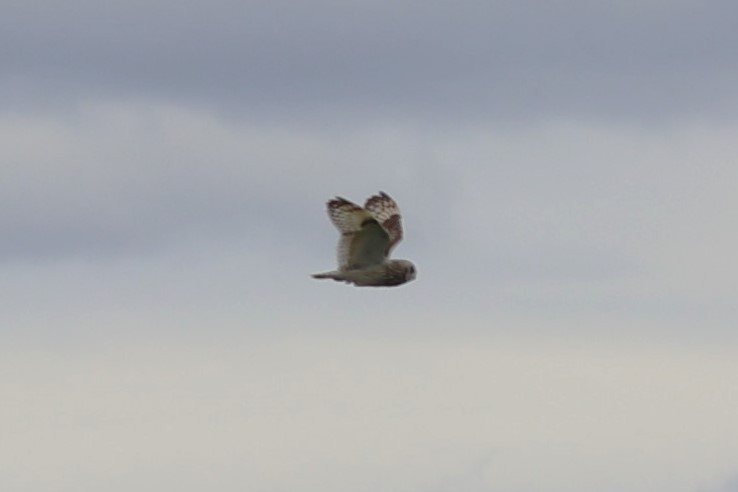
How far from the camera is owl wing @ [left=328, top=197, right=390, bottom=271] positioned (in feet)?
159

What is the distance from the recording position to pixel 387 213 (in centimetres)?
5388

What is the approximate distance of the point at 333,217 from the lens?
48.5 m

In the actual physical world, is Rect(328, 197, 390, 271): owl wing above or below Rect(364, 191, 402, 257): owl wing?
below

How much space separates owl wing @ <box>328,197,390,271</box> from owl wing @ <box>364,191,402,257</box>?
1.80 metres

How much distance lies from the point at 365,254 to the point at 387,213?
4203 millimetres

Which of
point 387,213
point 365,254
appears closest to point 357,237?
point 365,254

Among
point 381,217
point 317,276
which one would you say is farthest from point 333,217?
point 381,217

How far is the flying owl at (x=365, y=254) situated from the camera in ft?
160

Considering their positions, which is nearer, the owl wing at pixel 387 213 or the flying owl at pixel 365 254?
the flying owl at pixel 365 254

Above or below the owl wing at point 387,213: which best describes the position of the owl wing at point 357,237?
below

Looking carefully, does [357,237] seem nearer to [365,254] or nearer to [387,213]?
[365,254]

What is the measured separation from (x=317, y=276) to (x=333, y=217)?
1673 millimetres

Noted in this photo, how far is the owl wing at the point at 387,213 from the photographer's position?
5250 cm

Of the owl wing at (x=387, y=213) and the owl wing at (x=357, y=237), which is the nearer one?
the owl wing at (x=357, y=237)
